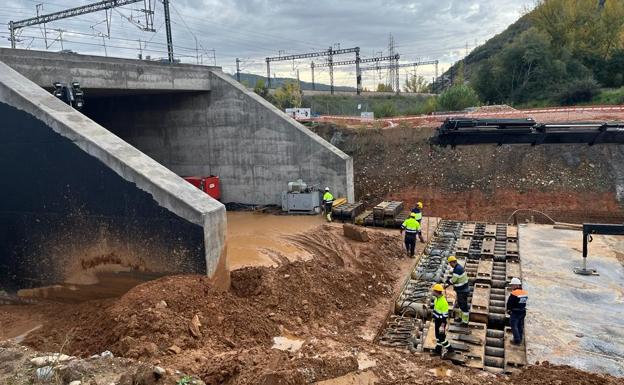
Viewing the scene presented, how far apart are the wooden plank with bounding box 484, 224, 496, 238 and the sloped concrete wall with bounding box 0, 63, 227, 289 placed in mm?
9883

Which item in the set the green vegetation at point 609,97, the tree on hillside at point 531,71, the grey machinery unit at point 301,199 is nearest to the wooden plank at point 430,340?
the grey machinery unit at point 301,199

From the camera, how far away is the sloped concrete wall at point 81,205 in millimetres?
10820

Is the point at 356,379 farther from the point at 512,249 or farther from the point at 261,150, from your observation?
the point at 261,150

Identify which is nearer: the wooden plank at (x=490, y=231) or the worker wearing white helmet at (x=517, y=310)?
the worker wearing white helmet at (x=517, y=310)

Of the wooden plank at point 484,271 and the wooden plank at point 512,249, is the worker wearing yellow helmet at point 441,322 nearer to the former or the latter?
the wooden plank at point 484,271

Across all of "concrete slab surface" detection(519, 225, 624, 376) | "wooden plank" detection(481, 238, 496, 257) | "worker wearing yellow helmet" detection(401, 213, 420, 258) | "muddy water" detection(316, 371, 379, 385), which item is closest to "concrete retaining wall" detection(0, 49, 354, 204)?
"worker wearing yellow helmet" detection(401, 213, 420, 258)

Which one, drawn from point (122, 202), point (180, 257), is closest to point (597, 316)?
point (180, 257)

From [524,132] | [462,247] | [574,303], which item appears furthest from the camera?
[462,247]

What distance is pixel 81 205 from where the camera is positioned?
1163 centimetres

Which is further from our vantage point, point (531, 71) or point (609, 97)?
point (531, 71)

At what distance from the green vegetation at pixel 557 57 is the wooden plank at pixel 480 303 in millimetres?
30351

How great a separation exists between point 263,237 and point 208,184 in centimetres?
569

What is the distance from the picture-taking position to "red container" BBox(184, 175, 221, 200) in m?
21.4

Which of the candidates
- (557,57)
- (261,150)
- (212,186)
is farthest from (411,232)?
(557,57)
